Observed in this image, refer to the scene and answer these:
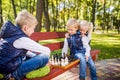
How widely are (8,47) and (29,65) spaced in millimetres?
427

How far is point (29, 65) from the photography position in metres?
3.79

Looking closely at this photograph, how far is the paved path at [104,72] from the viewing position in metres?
6.47

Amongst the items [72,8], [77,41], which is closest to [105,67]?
[77,41]

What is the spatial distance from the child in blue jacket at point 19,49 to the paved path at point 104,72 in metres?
2.51

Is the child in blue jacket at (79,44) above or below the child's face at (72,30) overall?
below

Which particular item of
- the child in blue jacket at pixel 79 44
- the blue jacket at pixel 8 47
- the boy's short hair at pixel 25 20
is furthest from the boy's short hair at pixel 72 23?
the blue jacket at pixel 8 47

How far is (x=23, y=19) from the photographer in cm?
372

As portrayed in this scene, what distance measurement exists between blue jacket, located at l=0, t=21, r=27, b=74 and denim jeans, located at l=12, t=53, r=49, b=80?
0.12m

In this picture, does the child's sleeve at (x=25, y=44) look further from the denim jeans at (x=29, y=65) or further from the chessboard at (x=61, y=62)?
the chessboard at (x=61, y=62)

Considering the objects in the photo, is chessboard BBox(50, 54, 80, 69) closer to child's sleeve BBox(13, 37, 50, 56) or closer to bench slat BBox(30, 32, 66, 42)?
child's sleeve BBox(13, 37, 50, 56)

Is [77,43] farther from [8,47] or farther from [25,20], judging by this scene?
[8,47]

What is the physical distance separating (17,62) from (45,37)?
7.56 ft

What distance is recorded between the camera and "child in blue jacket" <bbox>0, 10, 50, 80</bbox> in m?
3.57

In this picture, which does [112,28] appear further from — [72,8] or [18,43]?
[18,43]
